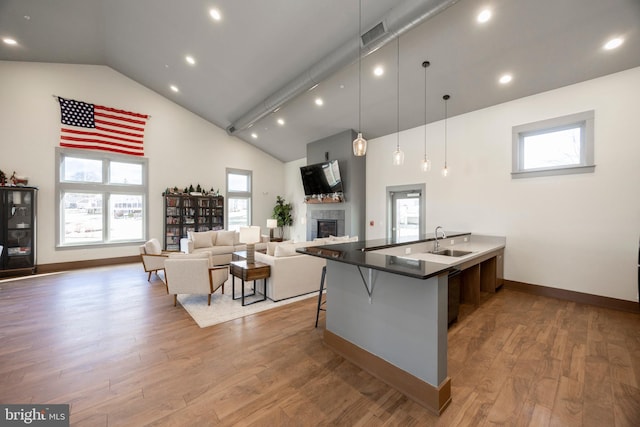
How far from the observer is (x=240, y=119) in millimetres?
7477

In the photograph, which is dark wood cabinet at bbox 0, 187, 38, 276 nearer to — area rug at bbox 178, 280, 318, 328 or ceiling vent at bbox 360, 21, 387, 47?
area rug at bbox 178, 280, 318, 328

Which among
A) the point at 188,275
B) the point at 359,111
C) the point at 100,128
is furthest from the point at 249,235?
the point at 100,128

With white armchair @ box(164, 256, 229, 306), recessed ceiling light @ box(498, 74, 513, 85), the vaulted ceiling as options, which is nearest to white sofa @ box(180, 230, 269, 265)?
white armchair @ box(164, 256, 229, 306)

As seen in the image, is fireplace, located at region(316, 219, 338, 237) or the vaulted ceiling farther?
fireplace, located at region(316, 219, 338, 237)

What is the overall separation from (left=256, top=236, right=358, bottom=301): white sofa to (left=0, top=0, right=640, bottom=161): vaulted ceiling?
3328 mm

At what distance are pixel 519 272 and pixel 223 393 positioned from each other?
519cm

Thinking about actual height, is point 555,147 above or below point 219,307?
above

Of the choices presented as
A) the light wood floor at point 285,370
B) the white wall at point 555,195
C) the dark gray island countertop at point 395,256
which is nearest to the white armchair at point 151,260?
the light wood floor at point 285,370

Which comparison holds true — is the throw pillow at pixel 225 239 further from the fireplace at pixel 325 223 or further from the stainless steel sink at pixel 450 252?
the stainless steel sink at pixel 450 252

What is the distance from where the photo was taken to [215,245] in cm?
704

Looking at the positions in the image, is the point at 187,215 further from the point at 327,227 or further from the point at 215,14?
the point at 215,14

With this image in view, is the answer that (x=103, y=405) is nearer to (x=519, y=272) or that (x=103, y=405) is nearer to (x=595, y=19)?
(x=519, y=272)

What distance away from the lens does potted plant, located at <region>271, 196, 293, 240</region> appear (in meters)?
9.88

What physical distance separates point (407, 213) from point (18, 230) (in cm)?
912
